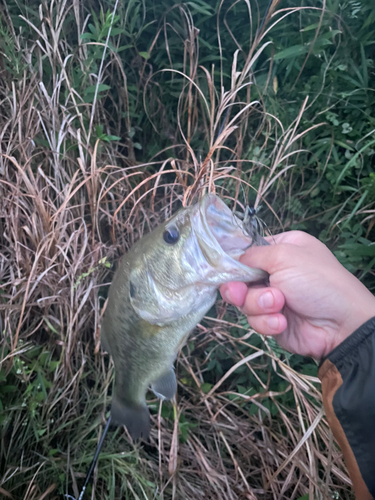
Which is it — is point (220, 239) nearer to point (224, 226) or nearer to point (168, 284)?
point (224, 226)

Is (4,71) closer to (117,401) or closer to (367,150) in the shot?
(117,401)

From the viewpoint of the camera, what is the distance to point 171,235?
1.13m

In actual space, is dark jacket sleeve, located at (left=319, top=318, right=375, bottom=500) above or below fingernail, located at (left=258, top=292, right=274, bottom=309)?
below

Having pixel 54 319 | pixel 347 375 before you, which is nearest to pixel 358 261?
pixel 347 375

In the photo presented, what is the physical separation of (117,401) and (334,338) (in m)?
1.11

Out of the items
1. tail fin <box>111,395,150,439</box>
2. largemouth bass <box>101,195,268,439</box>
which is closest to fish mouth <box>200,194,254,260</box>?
largemouth bass <box>101,195,268,439</box>

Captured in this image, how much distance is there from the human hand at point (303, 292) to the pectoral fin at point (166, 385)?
0.50 metres

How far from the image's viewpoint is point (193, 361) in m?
2.14

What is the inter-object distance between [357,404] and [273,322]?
1.34 feet

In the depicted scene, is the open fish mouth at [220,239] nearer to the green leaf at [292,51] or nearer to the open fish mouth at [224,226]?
the open fish mouth at [224,226]

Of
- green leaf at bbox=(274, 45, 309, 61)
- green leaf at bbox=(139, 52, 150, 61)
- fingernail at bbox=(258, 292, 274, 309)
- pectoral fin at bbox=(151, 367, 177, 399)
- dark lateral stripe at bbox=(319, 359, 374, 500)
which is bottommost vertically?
pectoral fin at bbox=(151, 367, 177, 399)

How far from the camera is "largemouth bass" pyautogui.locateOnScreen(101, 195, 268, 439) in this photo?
3.44ft

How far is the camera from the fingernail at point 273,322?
1153 mm

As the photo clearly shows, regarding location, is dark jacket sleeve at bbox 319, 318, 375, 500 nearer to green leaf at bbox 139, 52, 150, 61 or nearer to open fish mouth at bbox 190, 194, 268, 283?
open fish mouth at bbox 190, 194, 268, 283
